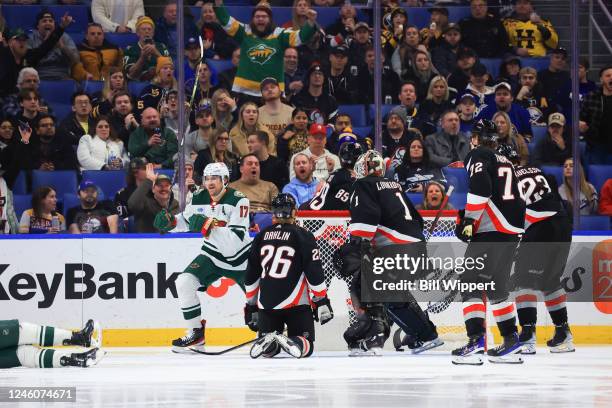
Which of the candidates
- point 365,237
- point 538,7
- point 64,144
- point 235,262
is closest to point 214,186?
point 235,262

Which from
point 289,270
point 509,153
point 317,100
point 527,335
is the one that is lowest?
point 527,335

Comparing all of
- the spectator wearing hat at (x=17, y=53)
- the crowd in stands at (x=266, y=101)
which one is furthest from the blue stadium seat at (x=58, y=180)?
the spectator wearing hat at (x=17, y=53)

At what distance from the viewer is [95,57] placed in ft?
35.7

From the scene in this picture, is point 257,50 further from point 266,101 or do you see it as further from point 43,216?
point 43,216

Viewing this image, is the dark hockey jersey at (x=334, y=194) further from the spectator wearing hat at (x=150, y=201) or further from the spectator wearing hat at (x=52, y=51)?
the spectator wearing hat at (x=52, y=51)

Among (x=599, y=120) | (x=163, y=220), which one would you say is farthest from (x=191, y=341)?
(x=599, y=120)

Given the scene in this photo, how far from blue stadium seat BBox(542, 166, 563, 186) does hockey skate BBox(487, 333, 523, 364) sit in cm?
233

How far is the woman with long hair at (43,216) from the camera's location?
31.9ft

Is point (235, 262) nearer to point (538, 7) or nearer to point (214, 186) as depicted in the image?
point (214, 186)

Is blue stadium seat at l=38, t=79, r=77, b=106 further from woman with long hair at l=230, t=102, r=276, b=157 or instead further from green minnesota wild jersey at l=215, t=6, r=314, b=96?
woman with long hair at l=230, t=102, r=276, b=157

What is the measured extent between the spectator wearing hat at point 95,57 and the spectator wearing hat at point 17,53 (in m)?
0.23

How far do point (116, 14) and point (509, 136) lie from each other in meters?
3.50

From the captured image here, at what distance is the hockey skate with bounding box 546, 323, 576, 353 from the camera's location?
8.64m

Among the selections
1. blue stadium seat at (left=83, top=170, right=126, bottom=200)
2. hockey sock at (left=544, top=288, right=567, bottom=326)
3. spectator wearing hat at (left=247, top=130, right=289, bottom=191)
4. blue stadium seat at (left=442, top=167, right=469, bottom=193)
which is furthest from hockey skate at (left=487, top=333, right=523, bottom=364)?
blue stadium seat at (left=83, top=170, right=126, bottom=200)
